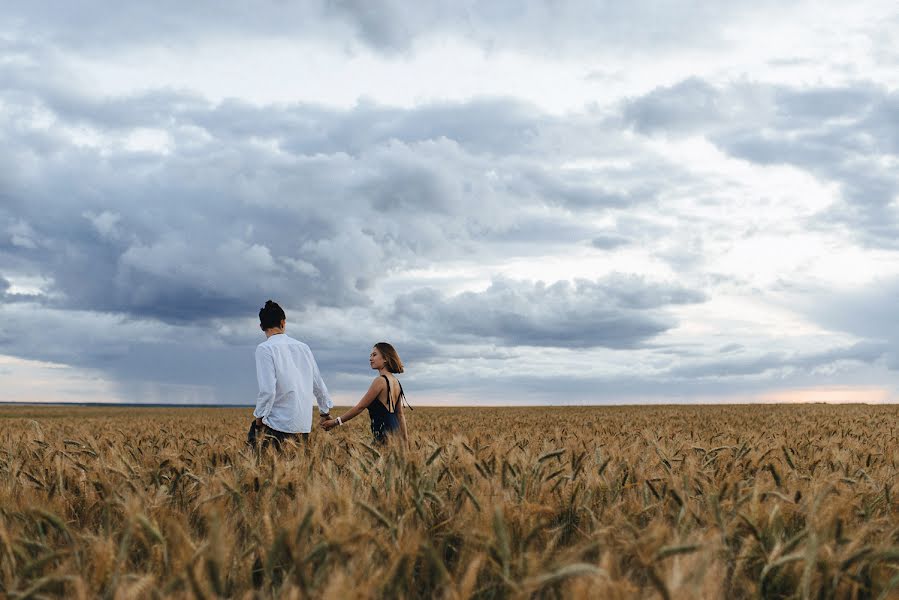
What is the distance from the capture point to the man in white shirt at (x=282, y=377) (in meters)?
7.47

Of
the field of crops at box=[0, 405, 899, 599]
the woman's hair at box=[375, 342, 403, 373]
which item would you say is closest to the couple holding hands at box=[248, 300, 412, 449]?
the woman's hair at box=[375, 342, 403, 373]

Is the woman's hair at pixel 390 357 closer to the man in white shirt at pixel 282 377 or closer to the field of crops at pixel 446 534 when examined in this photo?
the man in white shirt at pixel 282 377

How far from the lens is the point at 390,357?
27.6 feet

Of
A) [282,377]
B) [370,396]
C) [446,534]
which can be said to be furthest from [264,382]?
[446,534]

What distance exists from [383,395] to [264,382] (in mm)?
1614

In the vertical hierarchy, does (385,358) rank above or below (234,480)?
above

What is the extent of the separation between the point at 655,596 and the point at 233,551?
1.66 meters

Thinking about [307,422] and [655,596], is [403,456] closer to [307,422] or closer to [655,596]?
[655,596]

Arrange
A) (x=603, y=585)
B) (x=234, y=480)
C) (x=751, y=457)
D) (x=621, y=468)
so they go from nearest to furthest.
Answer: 1. (x=603, y=585)
2. (x=234, y=480)
3. (x=621, y=468)
4. (x=751, y=457)


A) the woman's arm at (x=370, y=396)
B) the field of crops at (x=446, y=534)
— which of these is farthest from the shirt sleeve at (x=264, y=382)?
the field of crops at (x=446, y=534)

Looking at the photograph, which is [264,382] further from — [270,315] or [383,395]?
[383,395]

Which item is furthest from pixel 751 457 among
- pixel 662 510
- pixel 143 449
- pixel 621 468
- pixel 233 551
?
pixel 143 449

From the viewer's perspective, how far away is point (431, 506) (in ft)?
11.6

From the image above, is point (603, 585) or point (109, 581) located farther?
point (109, 581)
